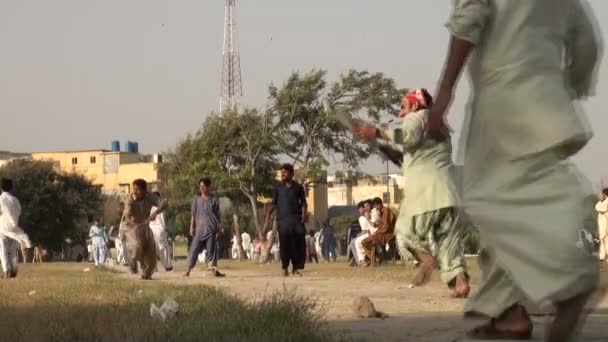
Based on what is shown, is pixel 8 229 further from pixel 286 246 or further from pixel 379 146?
pixel 379 146

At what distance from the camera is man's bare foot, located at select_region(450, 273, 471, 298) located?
35.5 ft

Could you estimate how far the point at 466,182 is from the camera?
5641 mm

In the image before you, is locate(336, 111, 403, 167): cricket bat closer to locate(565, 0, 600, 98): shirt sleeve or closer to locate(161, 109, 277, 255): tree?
locate(565, 0, 600, 98): shirt sleeve

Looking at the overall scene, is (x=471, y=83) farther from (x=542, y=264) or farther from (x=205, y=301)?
(x=205, y=301)

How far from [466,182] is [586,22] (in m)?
0.96

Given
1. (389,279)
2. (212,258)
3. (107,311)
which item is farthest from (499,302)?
(212,258)

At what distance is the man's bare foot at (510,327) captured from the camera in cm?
577

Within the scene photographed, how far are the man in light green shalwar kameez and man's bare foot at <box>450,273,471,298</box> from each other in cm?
497

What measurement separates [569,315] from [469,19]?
1.40 metres

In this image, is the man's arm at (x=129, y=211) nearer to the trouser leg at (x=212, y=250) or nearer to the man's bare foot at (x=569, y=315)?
the trouser leg at (x=212, y=250)

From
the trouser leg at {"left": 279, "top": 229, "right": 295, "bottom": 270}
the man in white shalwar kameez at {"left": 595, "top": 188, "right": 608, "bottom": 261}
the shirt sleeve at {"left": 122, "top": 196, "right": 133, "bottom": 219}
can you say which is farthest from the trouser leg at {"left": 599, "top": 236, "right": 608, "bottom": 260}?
the shirt sleeve at {"left": 122, "top": 196, "right": 133, "bottom": 219}

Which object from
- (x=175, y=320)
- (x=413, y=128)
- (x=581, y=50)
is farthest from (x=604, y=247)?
(x=581, y=50)

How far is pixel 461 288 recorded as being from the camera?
10.9 metres

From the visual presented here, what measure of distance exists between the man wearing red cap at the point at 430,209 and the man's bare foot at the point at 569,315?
5374 millimetres
